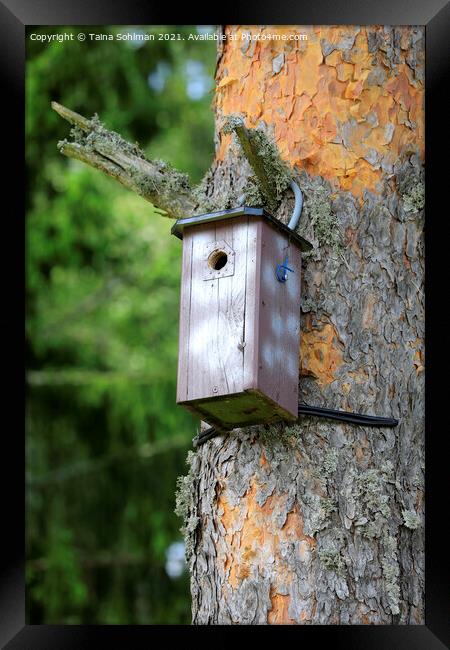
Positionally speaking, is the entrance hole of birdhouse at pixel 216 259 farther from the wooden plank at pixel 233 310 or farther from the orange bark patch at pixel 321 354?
the orange bark patch at pixel 321 354

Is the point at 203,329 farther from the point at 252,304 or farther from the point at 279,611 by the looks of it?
the point at 279,611

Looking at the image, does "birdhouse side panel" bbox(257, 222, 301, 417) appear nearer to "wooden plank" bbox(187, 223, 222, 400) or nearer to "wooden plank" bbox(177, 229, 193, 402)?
"wooden plank" bbox(187, 223, 222, 400)

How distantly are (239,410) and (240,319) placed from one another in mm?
249

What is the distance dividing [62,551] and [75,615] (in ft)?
1.38

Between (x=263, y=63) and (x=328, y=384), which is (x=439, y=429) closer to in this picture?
(x=328, y=384)

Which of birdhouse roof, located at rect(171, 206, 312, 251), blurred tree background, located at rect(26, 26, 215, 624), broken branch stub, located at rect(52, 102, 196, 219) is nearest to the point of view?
birdhouse roof, located at rect(171, 206, 312, 251)

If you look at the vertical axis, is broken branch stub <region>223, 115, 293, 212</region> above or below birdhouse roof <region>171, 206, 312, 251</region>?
above

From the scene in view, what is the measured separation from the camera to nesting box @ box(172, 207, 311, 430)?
3.11 metres

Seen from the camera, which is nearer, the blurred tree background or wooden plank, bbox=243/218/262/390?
wooden plank, bbox=243/218/262/390

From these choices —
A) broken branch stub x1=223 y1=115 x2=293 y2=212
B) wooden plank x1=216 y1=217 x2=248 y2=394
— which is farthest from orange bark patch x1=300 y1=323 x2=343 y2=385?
broken branch stub x1=223 y1=115 x2=293 y2=212

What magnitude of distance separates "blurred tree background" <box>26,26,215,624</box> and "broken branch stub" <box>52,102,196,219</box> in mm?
4119

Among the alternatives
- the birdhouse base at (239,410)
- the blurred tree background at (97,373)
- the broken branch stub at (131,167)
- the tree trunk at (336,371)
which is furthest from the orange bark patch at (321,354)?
the blurred tree background at (97,373)

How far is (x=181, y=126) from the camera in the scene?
9.02m

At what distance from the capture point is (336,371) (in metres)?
3.28
